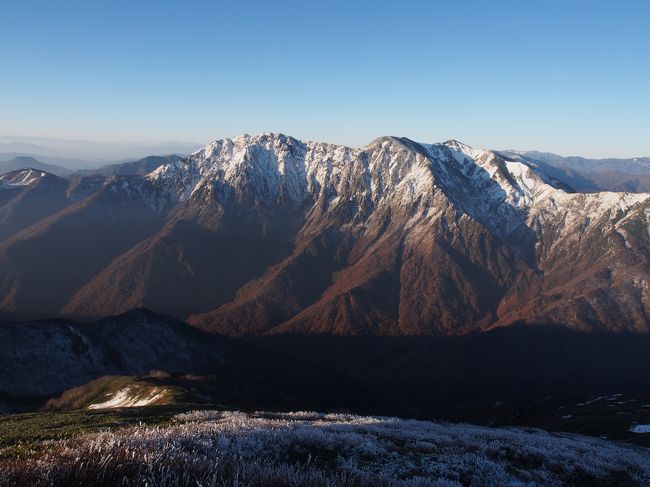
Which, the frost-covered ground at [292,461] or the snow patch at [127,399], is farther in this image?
the snow patch at [127,399]

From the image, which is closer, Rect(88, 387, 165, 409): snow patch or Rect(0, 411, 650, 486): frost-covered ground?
Rect(0, 411, 650, 486): frost-covered ground

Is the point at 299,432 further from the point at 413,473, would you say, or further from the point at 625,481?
the point at 625,481

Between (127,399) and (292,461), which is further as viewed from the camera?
(127,399)

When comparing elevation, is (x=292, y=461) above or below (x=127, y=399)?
above

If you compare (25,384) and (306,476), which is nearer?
(306,476)

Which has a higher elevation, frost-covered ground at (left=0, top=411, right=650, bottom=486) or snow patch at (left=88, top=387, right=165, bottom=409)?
frost-covered ground at (left=0, top=411, right=650, bottom=486)

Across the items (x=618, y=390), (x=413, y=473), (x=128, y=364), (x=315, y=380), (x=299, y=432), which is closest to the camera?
(x=413, y=473)

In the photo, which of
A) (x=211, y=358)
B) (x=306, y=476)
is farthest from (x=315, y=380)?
(x=306, y=476)

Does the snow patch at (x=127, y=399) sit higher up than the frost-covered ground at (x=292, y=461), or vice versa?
the frost-covered ground at (x=292, y=461)
